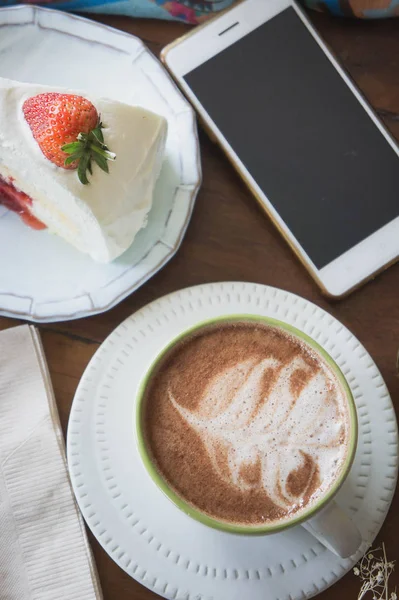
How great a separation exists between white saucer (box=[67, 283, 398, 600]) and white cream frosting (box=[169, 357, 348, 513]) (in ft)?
0.31

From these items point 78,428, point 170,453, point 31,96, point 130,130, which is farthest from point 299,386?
point 31,96

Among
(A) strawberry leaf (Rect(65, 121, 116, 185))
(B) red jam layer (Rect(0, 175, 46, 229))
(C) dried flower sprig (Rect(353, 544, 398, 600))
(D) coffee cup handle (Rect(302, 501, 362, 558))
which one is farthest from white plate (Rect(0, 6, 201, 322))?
(C) dried flower sprig (Rect(353, 544, 398, 600))

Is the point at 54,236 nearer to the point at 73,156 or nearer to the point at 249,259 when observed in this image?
the point at 73,156

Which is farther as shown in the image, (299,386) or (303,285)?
(303,285)

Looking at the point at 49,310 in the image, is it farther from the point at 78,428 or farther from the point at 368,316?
the point at 368,316

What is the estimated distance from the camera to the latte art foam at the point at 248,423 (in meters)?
0.87

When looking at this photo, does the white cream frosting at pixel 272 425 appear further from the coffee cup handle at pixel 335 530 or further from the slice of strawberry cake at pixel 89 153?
the slice of strawberry cake at pixel 89 153

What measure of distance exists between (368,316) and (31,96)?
1.96 ft

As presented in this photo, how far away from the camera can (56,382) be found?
104cm

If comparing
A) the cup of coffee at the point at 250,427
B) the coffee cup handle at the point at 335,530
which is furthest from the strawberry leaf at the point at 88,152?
the coffee cup handle at the point at 335,530

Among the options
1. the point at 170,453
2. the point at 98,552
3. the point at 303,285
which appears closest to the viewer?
the point at 170,453

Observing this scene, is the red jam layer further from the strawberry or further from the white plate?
the strawberry

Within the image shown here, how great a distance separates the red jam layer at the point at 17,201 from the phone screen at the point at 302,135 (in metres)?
0.32

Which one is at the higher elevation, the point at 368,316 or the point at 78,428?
the point at 78,428
